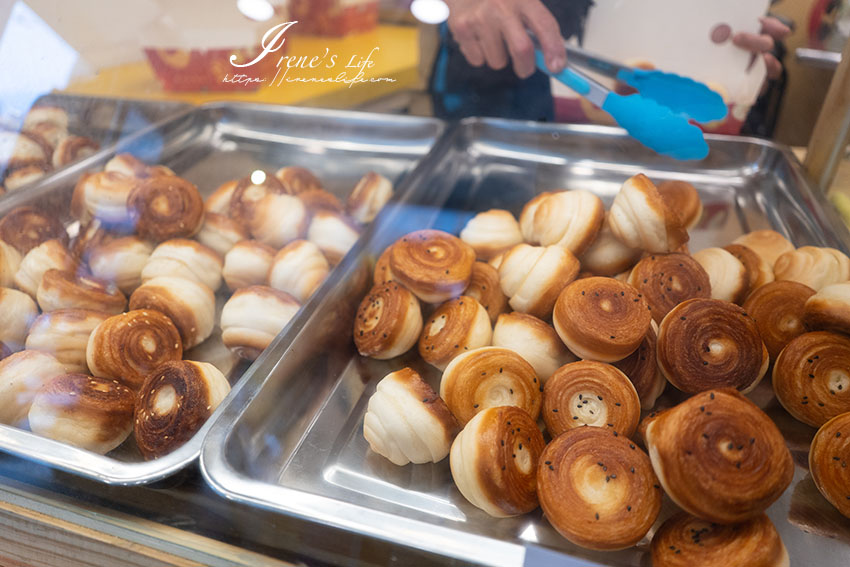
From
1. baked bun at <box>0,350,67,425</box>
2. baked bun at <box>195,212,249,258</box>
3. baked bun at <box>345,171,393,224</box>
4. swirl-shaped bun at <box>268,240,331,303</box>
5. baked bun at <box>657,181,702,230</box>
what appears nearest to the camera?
baked bun at <box>0,350,67,425</box>

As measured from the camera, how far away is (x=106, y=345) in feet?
4.62

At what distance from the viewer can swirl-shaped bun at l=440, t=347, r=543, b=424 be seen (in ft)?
4.15

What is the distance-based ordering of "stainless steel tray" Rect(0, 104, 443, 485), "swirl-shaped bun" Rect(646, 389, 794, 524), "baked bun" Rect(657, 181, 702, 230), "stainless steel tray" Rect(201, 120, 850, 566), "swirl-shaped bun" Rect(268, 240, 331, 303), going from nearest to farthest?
"swirl-shaped bun" Rect(646, 389, 794, 524)
"stainless steel tray" Rect(201, 120, 850, 566)
"swirl-shaped bun" Rect(268, 240, 331, 303)
"baked bun" Rect(657, 181, 702, 230)
"stainless steel tray" Rect(0, 104, 443, 485)

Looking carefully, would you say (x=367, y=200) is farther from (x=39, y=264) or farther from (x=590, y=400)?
(x=590, y=400)

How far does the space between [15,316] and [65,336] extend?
217 millimetres

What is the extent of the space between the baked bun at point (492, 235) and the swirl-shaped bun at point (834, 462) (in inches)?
37.1

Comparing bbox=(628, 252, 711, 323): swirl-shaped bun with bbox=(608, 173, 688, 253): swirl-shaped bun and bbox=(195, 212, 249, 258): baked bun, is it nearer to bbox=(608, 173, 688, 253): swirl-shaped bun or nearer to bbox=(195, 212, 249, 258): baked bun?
bbox=(608, 173, 688, 253): swirl-shaped bun

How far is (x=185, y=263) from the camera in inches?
68.6

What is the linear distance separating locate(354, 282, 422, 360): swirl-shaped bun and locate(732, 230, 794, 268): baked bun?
3.63 feet

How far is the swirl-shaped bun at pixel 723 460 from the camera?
92 cm

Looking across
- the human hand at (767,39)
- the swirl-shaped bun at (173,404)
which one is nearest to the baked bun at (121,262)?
the swirl-shaped bun at (173,404)

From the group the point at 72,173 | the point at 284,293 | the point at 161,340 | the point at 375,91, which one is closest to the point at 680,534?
the point at 284,293

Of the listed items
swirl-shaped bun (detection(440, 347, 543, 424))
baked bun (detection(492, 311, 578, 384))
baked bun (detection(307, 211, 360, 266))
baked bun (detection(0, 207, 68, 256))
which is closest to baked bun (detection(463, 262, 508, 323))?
baked bun (detection(492, 311, 578, 384))

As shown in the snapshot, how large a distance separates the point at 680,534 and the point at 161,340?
131 centimetres
